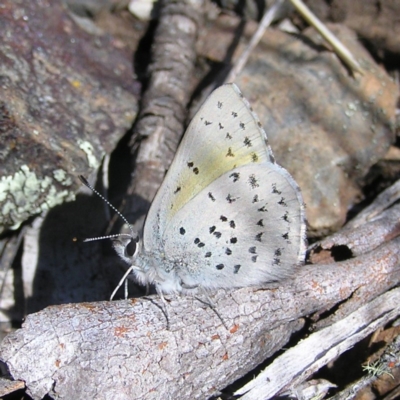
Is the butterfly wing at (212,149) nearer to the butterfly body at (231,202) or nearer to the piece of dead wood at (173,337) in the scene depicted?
the butterfly body at (231,202)

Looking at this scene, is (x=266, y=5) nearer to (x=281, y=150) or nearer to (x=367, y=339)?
(x=281, y=150)

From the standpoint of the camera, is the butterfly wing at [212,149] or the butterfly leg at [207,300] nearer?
the butterfly leg at [207,300]

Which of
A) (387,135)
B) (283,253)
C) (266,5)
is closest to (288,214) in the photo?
(283,253)

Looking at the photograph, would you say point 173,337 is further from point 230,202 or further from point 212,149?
point 212,149

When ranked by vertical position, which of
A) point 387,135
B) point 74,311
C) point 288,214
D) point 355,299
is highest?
Result: point 387,135

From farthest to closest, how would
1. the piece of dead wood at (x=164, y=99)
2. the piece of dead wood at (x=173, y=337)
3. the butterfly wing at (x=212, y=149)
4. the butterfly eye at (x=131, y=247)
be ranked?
the piece of dead wood at (x=164, y=99)
the butterfly eye at (x=131, y=247)
the butterfly wing at (x=212, y=149)
the piece of dead wood at (x=173, y=337)

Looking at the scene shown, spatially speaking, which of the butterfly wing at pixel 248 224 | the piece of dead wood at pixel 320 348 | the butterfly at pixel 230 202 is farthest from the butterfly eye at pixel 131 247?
the piece of dead wood at pixel 320 348

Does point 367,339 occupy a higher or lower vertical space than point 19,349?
higher

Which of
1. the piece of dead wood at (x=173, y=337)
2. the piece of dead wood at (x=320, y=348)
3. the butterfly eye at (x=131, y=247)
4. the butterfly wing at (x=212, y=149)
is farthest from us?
the butterfly eye at (x=131, y=247)
